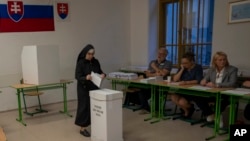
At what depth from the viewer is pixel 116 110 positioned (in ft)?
10.2

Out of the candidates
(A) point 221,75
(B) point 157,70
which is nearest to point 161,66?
(B) point 157,70

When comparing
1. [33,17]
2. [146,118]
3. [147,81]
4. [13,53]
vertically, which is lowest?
[146,118]

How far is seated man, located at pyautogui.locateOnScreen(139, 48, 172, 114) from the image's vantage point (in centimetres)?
463

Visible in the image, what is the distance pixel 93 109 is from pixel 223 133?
1845mm

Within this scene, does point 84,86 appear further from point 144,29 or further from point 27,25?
point 144,29

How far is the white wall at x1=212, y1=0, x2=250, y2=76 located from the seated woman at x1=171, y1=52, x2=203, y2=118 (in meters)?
0.82

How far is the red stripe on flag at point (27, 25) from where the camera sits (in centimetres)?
484

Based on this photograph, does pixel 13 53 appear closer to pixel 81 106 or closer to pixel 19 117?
pixel 19 117

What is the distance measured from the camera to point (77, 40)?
5707 mm

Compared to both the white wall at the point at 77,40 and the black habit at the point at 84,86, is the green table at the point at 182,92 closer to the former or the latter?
the black habit at the point at 84,86

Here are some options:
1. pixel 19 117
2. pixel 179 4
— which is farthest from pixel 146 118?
pixel 179 4

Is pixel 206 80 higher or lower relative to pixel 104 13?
lower

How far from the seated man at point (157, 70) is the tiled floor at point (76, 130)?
0.31 m

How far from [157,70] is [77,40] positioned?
2.07 m
